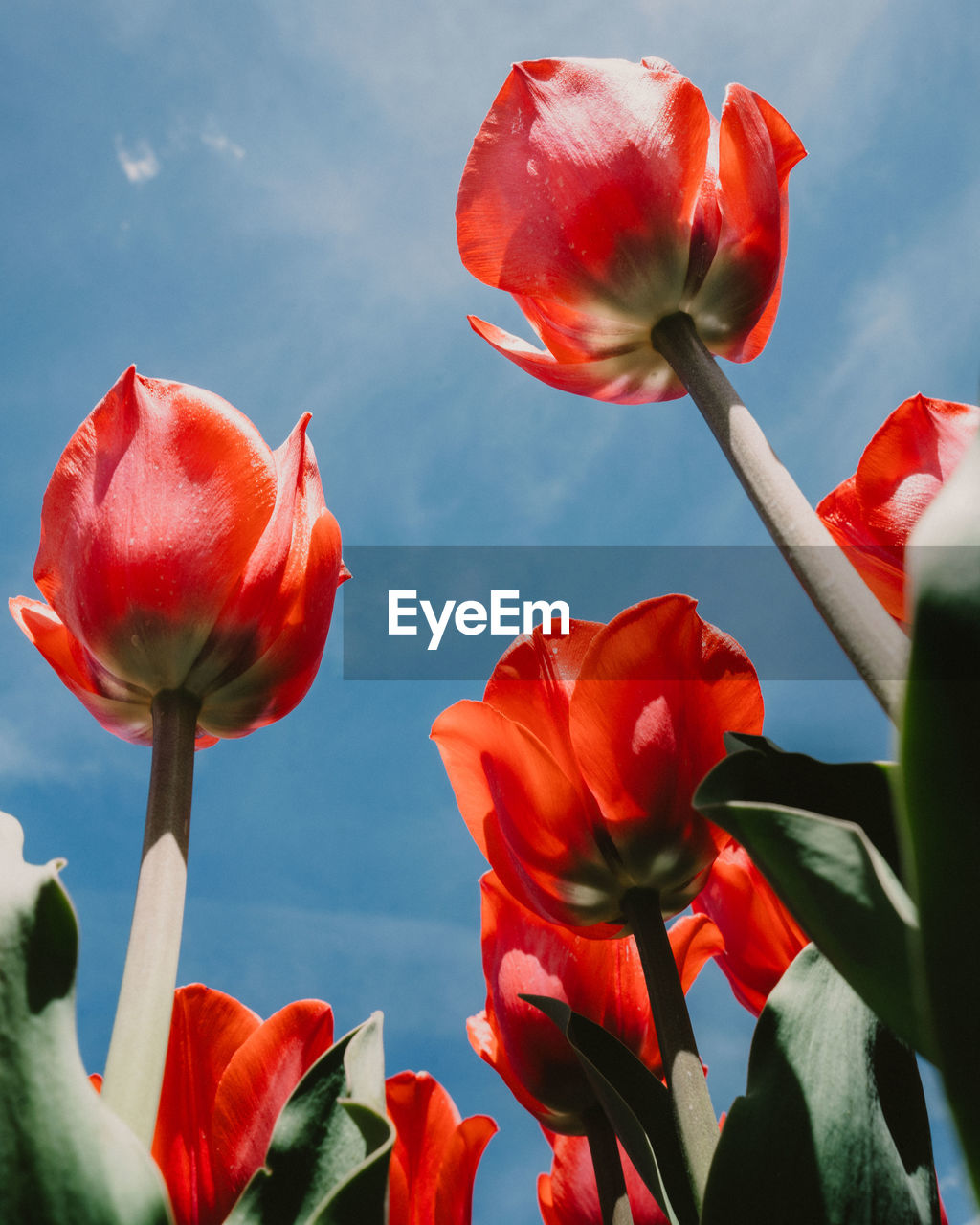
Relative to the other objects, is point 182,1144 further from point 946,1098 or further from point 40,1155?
point 946,1098

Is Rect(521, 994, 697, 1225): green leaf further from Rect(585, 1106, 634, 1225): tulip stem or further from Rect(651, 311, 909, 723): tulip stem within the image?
Rect(651, 311, 909, 723): tulip stem

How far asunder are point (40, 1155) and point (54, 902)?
3.0 inches

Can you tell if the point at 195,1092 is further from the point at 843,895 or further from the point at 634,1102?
the point at 843,895

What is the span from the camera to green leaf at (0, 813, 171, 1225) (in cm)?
31

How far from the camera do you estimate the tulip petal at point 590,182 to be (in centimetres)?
52

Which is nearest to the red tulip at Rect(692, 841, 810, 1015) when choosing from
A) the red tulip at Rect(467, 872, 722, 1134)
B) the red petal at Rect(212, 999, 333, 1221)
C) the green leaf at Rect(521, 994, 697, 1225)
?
the red tulip at Rect(467, 872, 722, 1134)

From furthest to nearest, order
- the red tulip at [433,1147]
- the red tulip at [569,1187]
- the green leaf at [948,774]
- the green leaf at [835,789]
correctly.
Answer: the red tulip at [569,1187]
the red tulip at [433,1147]
the green leaf at [835,789]
the green leaf at [948,774]

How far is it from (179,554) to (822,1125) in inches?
14.8

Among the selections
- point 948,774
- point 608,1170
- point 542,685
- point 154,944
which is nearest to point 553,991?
point 608,1170

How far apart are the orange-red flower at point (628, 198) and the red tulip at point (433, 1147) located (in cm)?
45

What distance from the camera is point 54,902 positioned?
325mm

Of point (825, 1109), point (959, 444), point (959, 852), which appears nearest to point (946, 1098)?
point (959, 852)

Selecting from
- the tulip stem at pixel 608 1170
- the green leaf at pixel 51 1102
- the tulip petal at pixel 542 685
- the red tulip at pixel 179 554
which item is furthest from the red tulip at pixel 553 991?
the green leaf at pixel 51 1102

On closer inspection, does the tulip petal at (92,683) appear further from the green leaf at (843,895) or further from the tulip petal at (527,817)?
the green leaf at (843,895)
